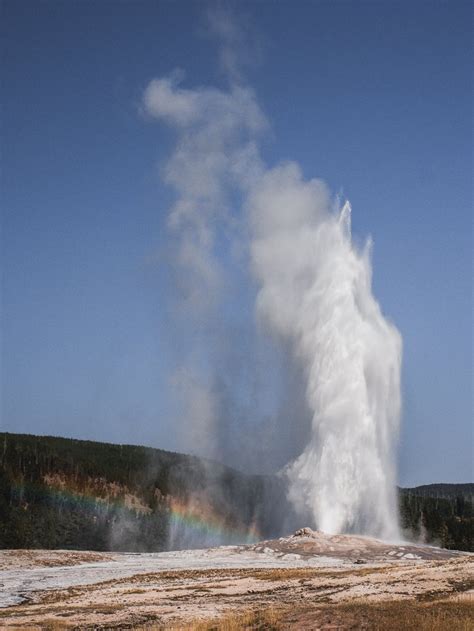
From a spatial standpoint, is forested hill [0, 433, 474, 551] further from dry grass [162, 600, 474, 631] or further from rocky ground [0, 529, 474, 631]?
dry grass [162, 600, 474, 631]

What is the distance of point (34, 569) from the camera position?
4841cm

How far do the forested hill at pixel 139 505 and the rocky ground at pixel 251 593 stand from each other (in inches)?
870

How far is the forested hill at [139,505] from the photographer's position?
80.8 meters

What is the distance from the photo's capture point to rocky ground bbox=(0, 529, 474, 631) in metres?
18.6

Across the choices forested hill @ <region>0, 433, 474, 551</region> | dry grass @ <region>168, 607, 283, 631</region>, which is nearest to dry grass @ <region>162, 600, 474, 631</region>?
dry grass @ <region>168, 607, 283, 631</region>

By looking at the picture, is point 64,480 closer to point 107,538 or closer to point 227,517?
point 107,538

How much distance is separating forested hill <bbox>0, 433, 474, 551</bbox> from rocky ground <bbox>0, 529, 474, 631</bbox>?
22110 millimetres

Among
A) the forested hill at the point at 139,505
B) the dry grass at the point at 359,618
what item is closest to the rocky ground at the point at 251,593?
the dry grass at the point at 359,618

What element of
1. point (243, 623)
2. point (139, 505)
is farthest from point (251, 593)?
point (139, 505)

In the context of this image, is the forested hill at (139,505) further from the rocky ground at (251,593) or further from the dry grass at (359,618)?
the dry grass at (359,618)

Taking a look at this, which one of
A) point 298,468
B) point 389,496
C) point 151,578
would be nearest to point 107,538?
point 298,468

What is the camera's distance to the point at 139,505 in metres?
107

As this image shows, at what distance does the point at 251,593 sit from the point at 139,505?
82.4m

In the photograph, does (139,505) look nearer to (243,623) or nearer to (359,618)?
(243,623)
